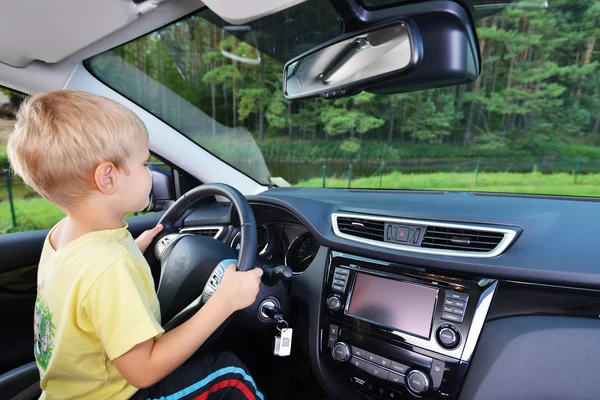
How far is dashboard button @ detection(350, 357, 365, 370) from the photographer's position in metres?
1.59

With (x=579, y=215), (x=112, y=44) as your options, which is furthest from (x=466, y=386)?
(x=112, y=44)

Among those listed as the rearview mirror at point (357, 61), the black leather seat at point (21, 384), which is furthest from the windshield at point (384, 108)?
the black leather seat at point (21, 384)

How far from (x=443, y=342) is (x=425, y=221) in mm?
438

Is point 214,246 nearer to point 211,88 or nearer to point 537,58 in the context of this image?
point 211,88

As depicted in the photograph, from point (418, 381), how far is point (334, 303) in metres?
0.44

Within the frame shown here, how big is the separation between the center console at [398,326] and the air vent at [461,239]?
0.11 metres

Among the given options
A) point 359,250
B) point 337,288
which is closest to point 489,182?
point 359,250

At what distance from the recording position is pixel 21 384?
1595mm

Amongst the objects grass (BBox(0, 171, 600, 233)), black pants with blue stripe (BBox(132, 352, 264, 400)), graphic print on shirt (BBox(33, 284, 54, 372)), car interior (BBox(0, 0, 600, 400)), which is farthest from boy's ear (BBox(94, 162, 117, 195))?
grass (BBox(0, 171, 600, 233))

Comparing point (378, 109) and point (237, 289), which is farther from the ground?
point (378, 109)

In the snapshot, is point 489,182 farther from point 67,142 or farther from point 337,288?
point 67,142

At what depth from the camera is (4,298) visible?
2129mm

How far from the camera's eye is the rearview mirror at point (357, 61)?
47.9 inches

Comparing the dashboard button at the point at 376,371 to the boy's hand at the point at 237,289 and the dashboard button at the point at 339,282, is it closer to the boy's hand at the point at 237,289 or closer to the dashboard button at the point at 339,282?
the dashboard button at the point at 339,282
